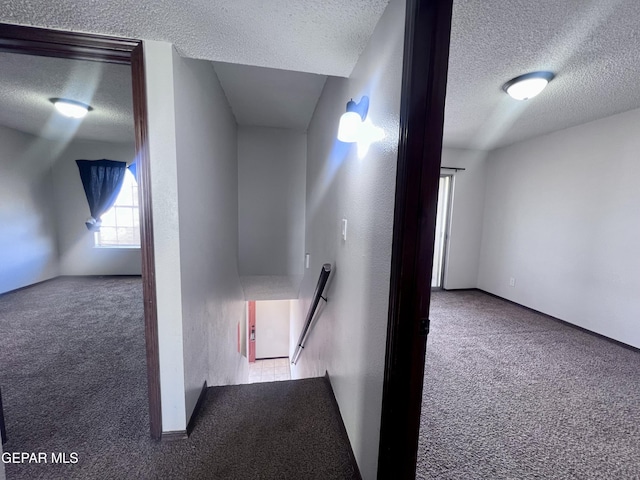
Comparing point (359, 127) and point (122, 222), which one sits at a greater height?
point (359, 127)

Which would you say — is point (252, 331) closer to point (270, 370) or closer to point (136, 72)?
point (270, 370)

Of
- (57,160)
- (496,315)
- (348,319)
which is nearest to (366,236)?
(348,319)

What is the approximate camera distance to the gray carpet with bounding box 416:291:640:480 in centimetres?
136

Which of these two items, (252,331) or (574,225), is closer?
(574,225)

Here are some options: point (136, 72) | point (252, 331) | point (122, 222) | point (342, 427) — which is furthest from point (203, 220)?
point (122, 222)

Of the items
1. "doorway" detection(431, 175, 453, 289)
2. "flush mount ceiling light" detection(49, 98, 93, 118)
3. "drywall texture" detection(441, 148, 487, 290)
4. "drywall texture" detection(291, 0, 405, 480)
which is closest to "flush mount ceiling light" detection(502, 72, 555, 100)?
"drywall texture" detection(291, 0, 405, 480)

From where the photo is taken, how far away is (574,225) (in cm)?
313

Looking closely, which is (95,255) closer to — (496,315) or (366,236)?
(366,236)

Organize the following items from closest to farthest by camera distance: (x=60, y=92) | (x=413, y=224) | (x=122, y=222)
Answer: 1. (x=413, y=224)
2. (x=60, y=92)
3. (x=122, y=222)

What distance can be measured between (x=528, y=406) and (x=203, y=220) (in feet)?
8.56

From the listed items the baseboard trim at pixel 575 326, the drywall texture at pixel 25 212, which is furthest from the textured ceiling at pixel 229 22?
the drywall texture at pixel 25 212

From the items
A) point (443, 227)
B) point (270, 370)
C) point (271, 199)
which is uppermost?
point (271, 199)

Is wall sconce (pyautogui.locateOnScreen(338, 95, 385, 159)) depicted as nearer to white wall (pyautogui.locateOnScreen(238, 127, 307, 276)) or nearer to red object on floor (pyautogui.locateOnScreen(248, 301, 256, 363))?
white wall (pyautogui.locateOnScreen(238, 127, 307, 276))

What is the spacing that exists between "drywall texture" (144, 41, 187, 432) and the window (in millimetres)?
4628
